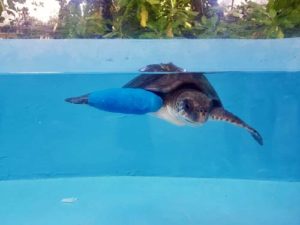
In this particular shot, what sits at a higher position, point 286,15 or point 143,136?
point 286,15

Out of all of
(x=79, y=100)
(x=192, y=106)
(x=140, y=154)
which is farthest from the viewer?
(x=140, y=154)

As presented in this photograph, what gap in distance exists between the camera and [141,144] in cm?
221

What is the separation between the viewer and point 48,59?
6.68 ft

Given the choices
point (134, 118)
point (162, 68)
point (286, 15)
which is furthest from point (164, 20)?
point (286, 15)

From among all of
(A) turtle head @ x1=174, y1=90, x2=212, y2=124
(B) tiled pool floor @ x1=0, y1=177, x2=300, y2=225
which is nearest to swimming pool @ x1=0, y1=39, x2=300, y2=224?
(B) tiled pool floor @ x1=0, y1=177, x2=300, y2=225

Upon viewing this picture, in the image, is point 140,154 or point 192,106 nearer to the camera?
point 192,106

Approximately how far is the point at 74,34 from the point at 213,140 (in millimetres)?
902

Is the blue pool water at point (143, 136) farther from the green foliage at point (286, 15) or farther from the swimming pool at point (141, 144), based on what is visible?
the green foliage at point (286, 15)

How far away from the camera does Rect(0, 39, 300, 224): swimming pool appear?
1.99 metres

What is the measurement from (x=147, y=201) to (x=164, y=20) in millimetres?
909

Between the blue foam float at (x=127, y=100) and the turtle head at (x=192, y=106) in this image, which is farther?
the turtle head at (x=192, y=106)

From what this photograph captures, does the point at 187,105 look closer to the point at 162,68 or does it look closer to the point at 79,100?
the point at 162,68

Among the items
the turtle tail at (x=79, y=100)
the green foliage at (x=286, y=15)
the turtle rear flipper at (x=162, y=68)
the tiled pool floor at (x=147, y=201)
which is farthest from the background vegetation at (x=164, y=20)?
the tiled pool floor at (x=147, y=201)

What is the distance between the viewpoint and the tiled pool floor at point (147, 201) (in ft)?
6.10
